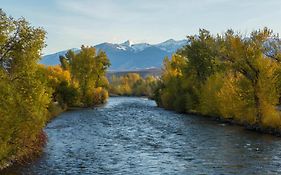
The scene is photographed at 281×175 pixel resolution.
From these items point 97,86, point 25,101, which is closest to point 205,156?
point 25,101

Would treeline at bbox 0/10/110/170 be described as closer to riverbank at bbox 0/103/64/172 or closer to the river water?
riverbank at bbox 0/103/64/172

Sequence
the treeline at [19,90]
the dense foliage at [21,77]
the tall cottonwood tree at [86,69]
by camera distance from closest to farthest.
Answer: the treeline at [19,90], the dense foliage at [21,77], the tall cottonwood tree at [86,69]

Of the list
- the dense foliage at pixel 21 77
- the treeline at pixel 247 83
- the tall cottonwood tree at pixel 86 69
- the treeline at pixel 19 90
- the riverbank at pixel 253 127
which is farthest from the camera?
the tall cottonwood tree at pixel 86 69

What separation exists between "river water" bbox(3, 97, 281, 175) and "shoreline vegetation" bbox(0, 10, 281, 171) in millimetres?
2970

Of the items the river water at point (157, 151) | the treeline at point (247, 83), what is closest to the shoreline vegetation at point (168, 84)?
the treeline at point (247, 83)

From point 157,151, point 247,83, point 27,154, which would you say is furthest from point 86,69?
point 27,154

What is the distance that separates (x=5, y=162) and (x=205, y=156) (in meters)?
17.1

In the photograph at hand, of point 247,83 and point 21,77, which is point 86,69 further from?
point 21,77

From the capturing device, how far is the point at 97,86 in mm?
129250

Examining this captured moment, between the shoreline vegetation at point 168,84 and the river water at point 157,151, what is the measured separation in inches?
117

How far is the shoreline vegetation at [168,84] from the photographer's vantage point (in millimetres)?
30875

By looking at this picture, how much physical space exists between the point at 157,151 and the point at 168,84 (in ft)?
208

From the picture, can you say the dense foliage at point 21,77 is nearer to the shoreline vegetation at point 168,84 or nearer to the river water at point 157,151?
the shoreline vegetation at point 168,84

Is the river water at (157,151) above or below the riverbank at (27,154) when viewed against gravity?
below
